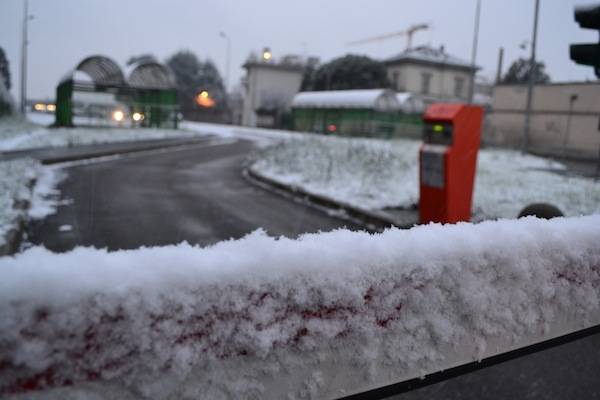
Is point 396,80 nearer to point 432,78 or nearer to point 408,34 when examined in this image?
point 432,78

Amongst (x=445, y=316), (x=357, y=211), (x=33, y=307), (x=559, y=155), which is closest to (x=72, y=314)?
(x=33, y=307)

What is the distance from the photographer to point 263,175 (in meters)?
13.5

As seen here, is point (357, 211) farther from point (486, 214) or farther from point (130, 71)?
point (130, 71)

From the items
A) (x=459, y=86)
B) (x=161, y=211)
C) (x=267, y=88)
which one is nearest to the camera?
(x=161, y=211)

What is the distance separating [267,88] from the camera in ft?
201

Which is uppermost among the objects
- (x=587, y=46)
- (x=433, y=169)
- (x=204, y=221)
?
(x=587, y=46)

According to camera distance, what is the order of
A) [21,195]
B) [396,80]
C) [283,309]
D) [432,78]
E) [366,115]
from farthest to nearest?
1. [396,80]
2. [432,78]
3. [366,115]
4. [21,195]
5. [283,309]

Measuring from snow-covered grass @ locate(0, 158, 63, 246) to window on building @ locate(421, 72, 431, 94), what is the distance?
50146 mm

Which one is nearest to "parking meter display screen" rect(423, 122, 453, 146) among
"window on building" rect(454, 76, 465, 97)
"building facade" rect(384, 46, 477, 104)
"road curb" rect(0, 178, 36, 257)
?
"road curb" rect(0, 178, 36, 257)

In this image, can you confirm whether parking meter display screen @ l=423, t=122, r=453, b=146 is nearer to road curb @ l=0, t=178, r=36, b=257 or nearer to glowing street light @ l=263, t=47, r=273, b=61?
road curb @ l=0, t=178, r=36, b=257

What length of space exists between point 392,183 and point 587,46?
6.74 m

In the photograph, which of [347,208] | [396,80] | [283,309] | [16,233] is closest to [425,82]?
[396,80]

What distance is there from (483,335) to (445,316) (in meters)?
0.22

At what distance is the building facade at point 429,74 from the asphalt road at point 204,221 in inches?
1758
